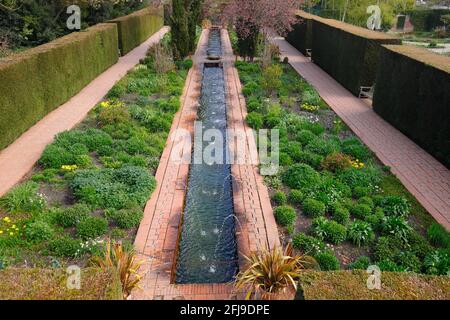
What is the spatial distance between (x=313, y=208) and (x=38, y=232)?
4.90m

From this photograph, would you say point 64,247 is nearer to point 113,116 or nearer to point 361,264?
point 361,264

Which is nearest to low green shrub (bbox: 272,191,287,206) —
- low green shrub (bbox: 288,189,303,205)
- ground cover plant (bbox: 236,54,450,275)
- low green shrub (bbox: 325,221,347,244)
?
ground cover plant (bbox: 236,54,450,275)

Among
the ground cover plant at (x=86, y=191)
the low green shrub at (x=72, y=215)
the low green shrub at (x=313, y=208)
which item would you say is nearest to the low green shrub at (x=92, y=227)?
the ground cover plant at (x=86, y=191)

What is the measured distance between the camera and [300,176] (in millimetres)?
8516

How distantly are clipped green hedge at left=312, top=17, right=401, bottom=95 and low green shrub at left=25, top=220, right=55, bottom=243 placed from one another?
1253 centimetres

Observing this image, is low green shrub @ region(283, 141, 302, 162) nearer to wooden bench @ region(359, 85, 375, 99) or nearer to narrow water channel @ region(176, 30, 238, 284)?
narrow water channel @ region(176, 30, 238, 284)

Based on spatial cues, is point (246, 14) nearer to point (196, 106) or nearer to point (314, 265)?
point (196, 106)

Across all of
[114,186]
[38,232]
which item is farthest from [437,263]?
[38,232]

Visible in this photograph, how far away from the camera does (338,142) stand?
10.6m

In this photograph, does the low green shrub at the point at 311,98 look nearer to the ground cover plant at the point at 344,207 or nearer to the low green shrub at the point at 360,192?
the ground cover plant at the point at 344,207

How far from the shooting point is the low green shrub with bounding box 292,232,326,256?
6.41 m

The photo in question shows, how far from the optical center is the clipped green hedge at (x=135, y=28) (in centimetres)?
2299

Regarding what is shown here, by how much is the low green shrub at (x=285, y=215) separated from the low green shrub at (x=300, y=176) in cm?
110

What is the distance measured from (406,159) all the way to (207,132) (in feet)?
18.1
